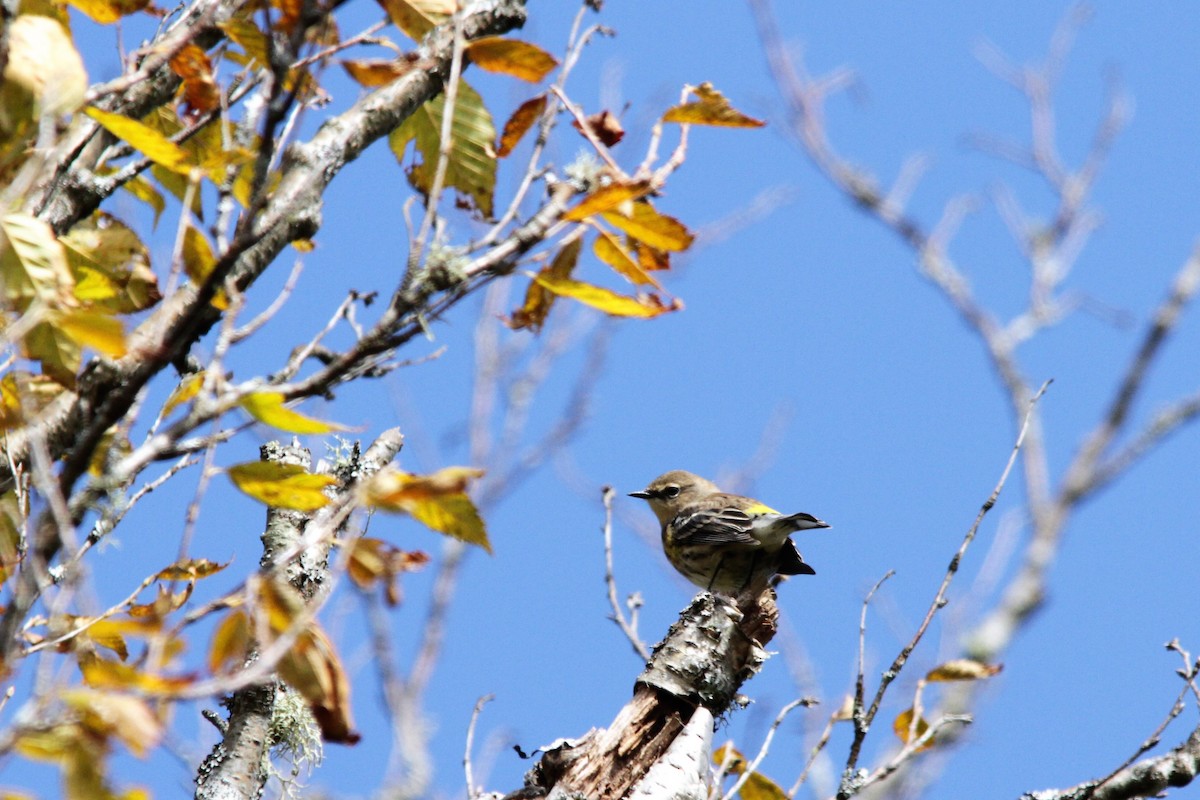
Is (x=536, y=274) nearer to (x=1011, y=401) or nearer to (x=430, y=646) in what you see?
(x=430, y=646)

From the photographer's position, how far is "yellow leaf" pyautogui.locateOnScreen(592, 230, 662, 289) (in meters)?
2.85

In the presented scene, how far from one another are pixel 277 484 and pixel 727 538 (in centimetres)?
507

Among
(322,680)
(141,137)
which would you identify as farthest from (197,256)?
(322,680)

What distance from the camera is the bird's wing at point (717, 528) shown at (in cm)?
735

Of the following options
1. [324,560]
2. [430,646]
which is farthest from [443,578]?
[324,560]

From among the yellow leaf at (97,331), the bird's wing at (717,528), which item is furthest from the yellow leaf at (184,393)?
the bird's wing at (717,528)

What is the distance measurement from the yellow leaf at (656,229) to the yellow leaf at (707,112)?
0.24 metres

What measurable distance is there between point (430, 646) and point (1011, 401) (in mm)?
2857

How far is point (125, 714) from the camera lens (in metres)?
1.86

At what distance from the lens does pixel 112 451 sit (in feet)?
7.69

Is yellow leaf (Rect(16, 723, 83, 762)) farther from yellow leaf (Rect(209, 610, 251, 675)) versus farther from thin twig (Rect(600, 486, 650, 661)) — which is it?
thin twig (Rect(600, 486, 650, 661))

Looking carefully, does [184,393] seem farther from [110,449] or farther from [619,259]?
[619,259]

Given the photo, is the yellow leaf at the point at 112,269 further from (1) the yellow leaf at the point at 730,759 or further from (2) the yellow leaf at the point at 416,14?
(1) the yellow leaf at the point at 730,759

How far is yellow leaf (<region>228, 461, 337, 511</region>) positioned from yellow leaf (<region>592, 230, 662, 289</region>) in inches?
33.4
